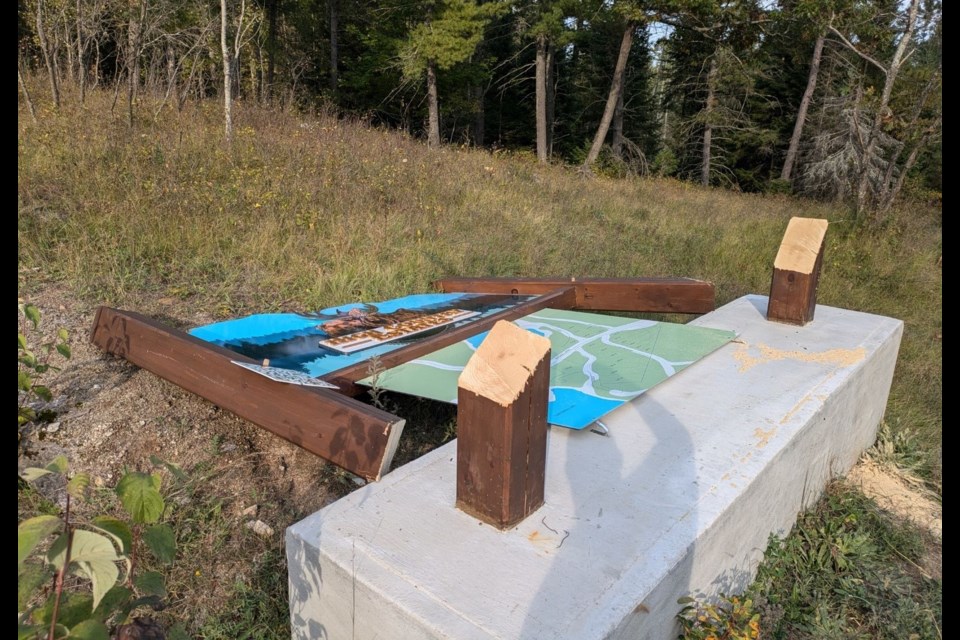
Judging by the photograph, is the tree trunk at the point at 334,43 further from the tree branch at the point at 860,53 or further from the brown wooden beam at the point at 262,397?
the brown wooden beam at the point at 262,397

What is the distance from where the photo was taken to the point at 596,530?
66.5 inches

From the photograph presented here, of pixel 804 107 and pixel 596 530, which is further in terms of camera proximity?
pixel 804 107

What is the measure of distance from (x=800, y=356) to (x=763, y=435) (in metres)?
1.06

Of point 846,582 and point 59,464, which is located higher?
point 59,464

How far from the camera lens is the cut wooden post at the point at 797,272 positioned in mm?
3521

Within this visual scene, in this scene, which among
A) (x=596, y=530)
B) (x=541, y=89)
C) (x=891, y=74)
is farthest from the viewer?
(x=541, y=89)

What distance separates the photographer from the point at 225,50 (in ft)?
20.0

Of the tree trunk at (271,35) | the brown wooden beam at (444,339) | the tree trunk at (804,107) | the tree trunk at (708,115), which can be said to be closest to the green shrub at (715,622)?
the brown wooden beam at (444,339)

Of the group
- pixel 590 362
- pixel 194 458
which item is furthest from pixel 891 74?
pixel 194 458

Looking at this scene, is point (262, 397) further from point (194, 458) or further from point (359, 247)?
point (359, 247)

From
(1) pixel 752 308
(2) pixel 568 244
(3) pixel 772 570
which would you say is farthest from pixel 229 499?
(2) pixel 568 244
